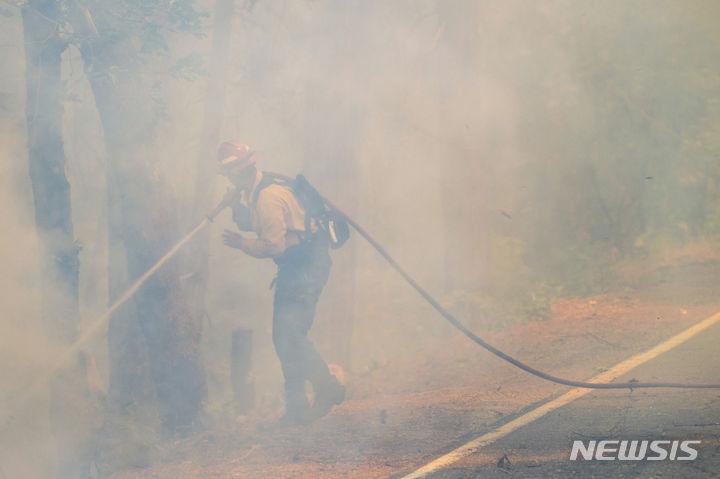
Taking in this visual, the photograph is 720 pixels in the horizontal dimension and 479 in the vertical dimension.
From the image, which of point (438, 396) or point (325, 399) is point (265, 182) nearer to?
point (325, 399)

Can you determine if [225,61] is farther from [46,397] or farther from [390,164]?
[46,397]

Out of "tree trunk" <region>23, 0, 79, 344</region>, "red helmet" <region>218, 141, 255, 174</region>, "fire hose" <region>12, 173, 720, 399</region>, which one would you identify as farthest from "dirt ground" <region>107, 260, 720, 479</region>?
"red helmet" <region>218, 141, 255, 174</region>

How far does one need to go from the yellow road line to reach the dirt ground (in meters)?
0.11

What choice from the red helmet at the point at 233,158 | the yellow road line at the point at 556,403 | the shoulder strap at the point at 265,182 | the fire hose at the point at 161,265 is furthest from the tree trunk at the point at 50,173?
the yellow road line at the point at 556,403

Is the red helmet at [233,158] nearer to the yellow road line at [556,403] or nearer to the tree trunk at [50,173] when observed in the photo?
the tree trunk at [50,173]

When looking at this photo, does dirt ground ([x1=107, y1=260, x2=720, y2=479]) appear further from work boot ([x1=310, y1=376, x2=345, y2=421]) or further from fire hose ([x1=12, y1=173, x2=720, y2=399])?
fire hose ([x1=12, y1=173, x2=720, y2=399])

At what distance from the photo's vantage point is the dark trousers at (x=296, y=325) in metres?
5.01

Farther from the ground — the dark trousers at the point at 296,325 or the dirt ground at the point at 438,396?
the dark trousers at the point at 296,325

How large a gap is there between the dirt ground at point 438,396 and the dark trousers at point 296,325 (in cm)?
32

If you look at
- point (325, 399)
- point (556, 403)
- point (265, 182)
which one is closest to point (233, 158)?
point (265, 182)

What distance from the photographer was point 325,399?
16.7 ft

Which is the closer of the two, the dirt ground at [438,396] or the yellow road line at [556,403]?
the yellow road line at [556,403]

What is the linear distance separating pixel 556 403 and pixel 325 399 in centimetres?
188

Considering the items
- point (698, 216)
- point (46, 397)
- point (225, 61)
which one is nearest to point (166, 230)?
point (46, 397)
